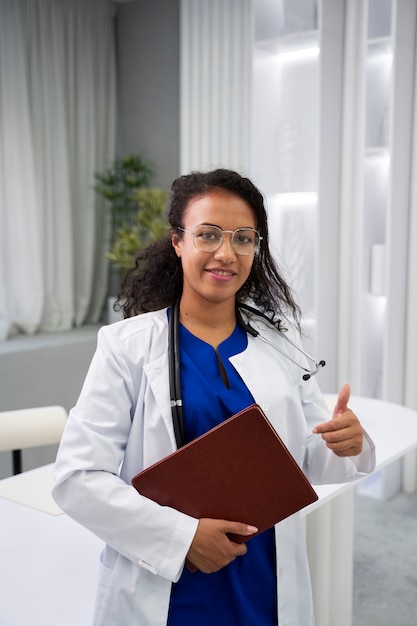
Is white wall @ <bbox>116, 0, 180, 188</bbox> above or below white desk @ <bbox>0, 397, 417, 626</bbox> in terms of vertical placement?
above

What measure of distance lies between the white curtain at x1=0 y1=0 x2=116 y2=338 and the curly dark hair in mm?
2915

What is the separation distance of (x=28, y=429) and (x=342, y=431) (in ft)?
A: 5.44

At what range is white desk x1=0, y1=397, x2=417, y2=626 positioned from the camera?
146 cm

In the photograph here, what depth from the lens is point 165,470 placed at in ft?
3.94

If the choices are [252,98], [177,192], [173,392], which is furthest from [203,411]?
[252,98]

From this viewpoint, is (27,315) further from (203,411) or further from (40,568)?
(203,411)

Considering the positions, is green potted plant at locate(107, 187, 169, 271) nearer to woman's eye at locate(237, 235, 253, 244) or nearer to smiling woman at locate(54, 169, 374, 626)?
smiling woman at locate(54, 169, 374, 626)

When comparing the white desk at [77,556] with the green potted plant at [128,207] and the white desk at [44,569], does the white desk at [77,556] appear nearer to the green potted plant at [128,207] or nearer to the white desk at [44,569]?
the white desk at [44,569]

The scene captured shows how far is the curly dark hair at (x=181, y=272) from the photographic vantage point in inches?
55.0

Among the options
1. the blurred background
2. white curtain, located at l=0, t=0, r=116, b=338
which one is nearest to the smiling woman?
the blurred background

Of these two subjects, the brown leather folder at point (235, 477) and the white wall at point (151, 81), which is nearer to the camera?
the brown leather folder at point (235, 477)

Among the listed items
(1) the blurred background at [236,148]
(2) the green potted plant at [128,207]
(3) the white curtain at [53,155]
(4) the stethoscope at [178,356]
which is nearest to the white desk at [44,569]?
(4) the stethoscope at [178,356]

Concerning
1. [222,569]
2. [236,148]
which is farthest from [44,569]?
[236,148]

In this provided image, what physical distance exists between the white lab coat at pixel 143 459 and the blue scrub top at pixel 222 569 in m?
0.02
